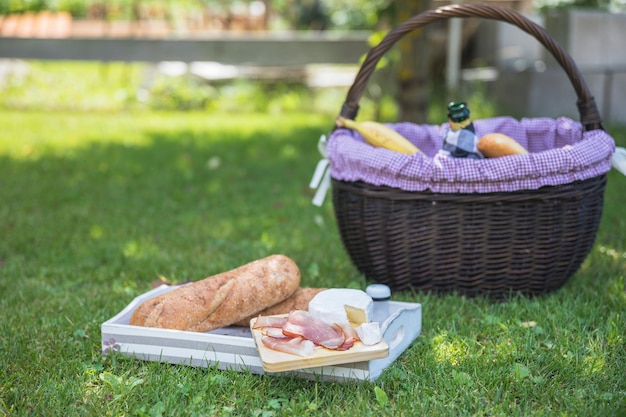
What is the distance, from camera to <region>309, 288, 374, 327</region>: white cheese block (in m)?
2.11

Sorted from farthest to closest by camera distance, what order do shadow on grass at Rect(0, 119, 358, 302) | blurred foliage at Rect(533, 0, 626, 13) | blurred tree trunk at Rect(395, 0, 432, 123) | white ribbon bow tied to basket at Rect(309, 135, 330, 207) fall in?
blurred foliage at Rect(533, 0, 626, 13)
blurred tree trunk at Rect(395, 0, 432, 123)
shadow on grass at Rect(0, 119, 358, 302)
white ribbon bow tied to basket at Rect(309, 135, 330, 207)

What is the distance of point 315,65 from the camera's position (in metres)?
7.82

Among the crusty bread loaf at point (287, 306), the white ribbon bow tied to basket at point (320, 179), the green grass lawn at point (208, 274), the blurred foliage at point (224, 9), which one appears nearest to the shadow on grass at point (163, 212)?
the green grass lawn at point (208, 274)

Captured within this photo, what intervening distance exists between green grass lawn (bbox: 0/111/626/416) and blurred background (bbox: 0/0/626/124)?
973 mm

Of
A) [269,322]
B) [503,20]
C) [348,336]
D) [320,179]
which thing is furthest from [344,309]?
[503,20]

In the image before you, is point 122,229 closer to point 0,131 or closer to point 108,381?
point 108,381

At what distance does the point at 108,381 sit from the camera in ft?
6.88

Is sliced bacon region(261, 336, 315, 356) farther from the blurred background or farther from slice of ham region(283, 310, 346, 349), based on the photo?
the blurred background

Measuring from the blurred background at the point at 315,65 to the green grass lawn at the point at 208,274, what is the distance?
97 cm

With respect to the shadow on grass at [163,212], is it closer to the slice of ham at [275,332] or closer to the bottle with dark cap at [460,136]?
the bottle with dark cap at [460,136]

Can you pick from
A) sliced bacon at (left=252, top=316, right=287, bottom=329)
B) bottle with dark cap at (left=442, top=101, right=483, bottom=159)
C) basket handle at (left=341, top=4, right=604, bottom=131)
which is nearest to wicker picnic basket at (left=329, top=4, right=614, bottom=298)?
basket handle at (left=341, top=4, right=604, bottom=131)

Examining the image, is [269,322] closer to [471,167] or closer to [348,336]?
[348,336]

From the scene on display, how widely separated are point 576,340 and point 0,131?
5.56m

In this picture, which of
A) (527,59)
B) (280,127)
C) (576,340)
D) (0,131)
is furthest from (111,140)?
(576,340)
